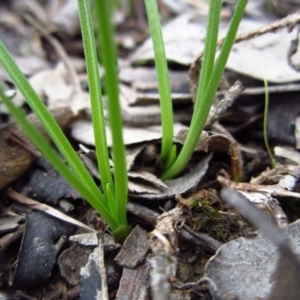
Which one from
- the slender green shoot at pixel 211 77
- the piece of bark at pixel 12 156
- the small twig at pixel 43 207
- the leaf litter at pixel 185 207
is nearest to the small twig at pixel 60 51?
the leaf litter at pixel 185 207

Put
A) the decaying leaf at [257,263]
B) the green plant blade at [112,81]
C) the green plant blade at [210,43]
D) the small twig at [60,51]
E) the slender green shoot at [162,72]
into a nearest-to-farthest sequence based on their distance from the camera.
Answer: the green plant blade at [112,81] → the decaying leaf at [257,263] → the green plant blade at [210,43] → the slender green shoot at [162,72] → the small twig at [60,51]

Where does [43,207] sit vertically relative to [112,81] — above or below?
below

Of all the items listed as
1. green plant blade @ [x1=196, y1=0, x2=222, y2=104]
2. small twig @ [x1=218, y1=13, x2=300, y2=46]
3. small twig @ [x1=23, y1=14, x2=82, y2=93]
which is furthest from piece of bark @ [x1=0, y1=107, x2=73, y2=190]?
small twig @ [x1=218, y1=13, x2=300, y2=46]

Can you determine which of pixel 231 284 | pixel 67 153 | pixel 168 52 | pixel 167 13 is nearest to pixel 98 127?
pixel 67 153

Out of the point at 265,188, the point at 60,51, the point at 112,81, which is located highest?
the point at 112,81

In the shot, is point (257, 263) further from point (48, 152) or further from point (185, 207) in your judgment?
point (48, 152)

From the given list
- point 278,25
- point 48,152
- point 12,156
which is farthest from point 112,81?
point 278,25

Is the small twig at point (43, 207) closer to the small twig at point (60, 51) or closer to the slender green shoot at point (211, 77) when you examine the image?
the slender green shoot at point (211, 77)
